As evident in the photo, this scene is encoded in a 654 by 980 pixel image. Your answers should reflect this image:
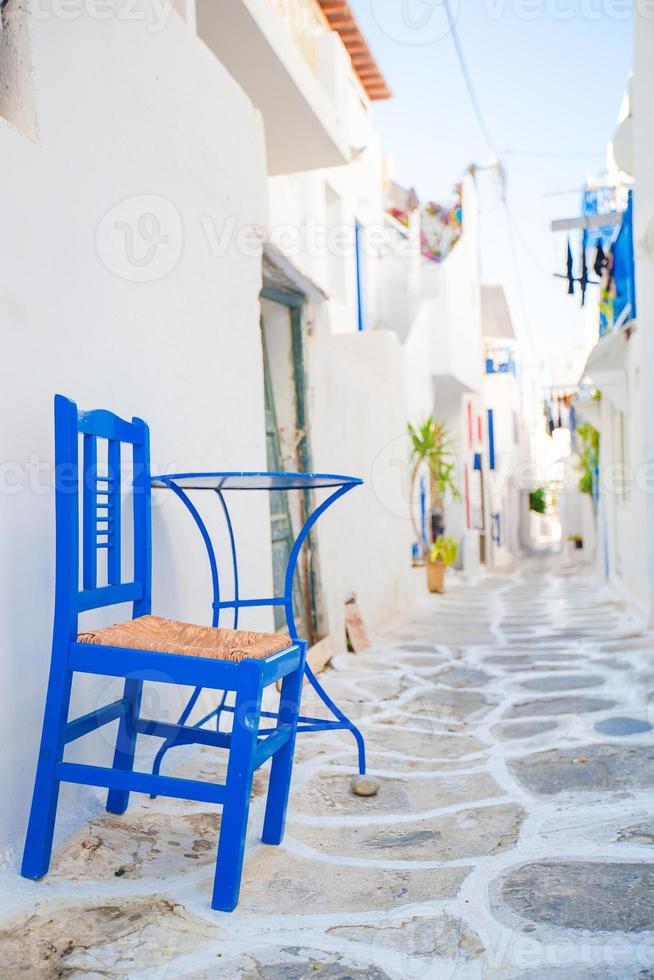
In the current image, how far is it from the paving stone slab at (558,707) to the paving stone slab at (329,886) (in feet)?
6.02

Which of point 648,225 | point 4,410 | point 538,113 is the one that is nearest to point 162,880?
point 4,410

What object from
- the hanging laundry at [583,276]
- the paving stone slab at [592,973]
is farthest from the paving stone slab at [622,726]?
the hanging laundry at [583,276]

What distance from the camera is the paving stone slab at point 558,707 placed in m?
3.98

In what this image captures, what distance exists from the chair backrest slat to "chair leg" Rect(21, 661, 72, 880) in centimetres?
14

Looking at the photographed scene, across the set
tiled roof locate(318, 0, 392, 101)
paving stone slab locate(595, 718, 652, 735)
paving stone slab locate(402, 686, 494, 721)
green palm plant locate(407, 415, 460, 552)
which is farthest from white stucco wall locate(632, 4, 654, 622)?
tiled roof locate(318, 0, 392, 101)

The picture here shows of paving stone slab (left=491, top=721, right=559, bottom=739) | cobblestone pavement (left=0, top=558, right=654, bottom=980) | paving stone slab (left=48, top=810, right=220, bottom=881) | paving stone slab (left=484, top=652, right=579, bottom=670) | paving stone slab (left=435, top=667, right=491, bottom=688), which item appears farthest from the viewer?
paving stone slab (left=484, top=652, right=579, bottom=670)

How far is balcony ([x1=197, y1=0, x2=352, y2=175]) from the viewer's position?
4.73 m

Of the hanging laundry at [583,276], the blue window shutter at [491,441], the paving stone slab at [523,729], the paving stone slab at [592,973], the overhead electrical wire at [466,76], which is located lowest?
the paving stone slab at [523,729]

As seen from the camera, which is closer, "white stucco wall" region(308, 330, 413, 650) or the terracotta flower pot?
"white stucco wall" region(308, 330, 413, 650)

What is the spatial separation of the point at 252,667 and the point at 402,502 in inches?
292

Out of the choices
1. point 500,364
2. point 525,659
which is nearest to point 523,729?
point 525,659

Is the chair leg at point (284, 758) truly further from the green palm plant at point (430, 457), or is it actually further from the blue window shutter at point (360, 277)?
the blue window shutter at point (360, 277)

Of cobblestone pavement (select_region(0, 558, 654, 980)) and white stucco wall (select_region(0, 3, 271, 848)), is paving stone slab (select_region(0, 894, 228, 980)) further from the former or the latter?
white stucco wall (select_region(0, 3, 271, 848))

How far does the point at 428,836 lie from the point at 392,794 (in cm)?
43
